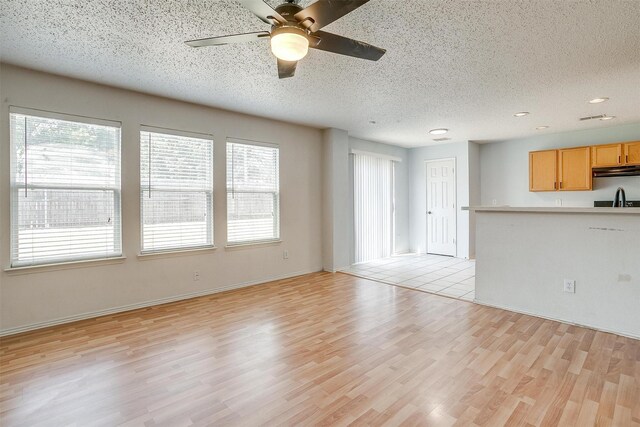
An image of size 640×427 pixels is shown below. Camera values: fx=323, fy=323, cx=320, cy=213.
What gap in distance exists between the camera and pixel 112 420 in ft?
5.98

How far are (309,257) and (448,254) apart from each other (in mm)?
3319

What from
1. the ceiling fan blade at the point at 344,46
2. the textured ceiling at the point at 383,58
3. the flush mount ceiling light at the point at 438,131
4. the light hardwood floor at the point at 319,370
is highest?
the flush mount ceiling light at the point at 438,131

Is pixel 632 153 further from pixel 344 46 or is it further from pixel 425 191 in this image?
pixel 344 46

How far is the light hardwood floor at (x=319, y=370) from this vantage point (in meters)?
1.88

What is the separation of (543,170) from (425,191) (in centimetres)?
225

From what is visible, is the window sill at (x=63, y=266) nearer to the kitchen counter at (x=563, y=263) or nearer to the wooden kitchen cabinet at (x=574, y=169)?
the kitchen counter at (x=563, y=263)

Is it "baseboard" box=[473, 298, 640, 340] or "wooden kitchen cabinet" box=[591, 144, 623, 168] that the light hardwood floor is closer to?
"baseboard" box=[473, 298, 640, 340]

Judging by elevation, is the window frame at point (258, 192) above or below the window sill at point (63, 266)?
above

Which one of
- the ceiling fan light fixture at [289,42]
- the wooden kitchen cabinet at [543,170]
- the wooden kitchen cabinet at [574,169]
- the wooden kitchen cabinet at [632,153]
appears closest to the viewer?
the ceiling fan light fixture at [289,42]

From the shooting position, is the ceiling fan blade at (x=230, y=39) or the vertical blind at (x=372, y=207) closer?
the ceiling fan blade at (x=230, y=39)

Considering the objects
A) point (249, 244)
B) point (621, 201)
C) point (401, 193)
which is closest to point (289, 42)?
A: point (249, 244)

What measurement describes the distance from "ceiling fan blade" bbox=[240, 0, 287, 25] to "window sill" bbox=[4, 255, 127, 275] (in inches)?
122

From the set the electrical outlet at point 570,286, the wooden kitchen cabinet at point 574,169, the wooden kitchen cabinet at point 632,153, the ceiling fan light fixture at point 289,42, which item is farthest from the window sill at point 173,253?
the wooden kitchen cabinet at point 632,153

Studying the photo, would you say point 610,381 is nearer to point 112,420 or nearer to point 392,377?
point 392,377
